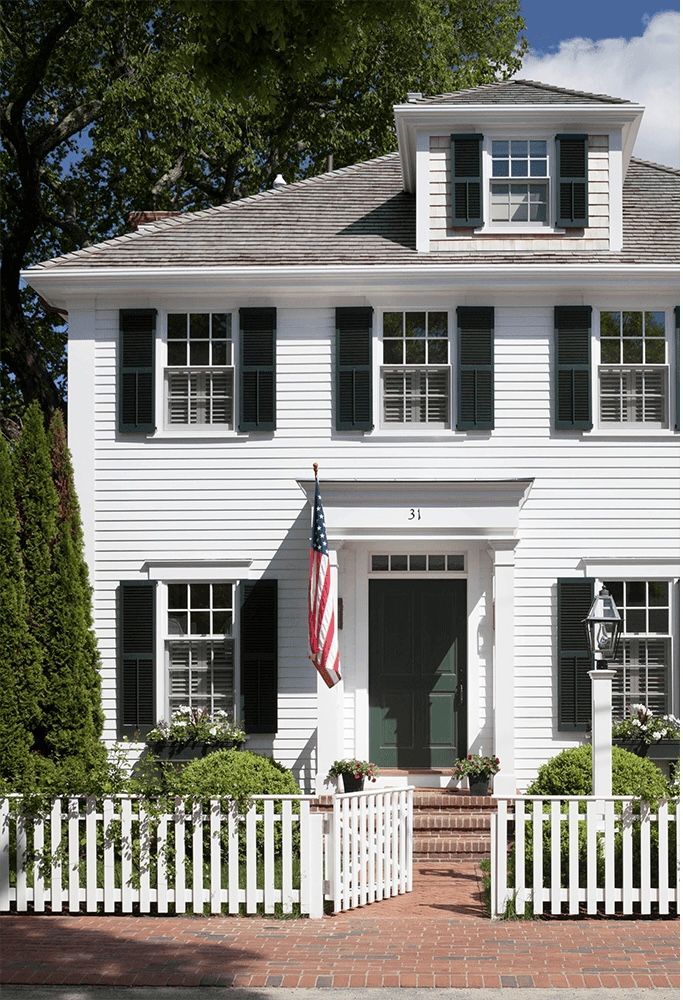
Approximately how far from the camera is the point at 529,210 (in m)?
16.6

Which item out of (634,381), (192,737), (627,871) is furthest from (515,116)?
(627,871)

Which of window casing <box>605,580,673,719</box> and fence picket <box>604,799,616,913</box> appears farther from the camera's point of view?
window casing <box>605,580,673,719</box>

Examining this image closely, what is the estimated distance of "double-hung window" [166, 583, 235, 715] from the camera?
52.6ft

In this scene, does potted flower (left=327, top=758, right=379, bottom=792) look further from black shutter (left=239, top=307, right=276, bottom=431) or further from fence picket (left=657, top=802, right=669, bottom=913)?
fence picket (left=657, top=802, right=669, bottom=913)

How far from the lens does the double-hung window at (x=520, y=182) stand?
16500 mm

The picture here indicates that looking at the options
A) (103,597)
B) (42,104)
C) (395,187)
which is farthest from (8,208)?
(103,597)

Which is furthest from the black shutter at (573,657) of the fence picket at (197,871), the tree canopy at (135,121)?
the tree canopy at (135,121)

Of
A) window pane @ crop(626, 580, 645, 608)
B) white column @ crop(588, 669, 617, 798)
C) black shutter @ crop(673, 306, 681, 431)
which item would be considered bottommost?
white column @ crop(588, 669, 617, 798)

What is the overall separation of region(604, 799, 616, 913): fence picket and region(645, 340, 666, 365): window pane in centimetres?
652

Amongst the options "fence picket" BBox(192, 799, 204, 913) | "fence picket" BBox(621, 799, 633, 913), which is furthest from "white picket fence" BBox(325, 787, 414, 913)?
"fence picket" BBox(621, 799, 633, 913)

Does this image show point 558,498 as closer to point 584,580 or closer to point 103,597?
point 584,580

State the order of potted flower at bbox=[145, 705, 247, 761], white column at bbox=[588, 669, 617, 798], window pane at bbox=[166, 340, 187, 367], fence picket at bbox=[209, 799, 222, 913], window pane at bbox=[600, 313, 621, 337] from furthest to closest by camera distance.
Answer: window pane at bbox=[166, 340, 187, 367], window pane at bbox=[600, 313, 621, 337], potted flower at bbox=[145, 705, 247, 761], white column at bbox=[588, 669, 617, 798], fence picket at bbox=[209, 799, 222, 913]

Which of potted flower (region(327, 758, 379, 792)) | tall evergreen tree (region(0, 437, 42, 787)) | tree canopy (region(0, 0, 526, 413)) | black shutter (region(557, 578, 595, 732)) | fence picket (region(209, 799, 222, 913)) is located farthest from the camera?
tree canopy (region(0, 0, 526, 413))

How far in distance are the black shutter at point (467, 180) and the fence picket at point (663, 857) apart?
7.90 metres
